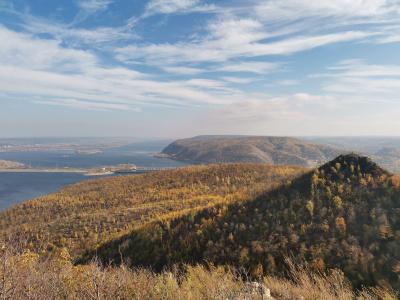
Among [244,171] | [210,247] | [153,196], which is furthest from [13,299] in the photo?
[244,171]

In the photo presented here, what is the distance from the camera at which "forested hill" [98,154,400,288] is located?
99.1ft

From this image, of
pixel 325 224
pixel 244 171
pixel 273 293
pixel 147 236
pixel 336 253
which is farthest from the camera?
pixel 244 171

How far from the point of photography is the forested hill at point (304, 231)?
1190 inches

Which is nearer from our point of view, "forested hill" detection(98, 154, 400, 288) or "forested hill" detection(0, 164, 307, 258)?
"forested hill" detection(98, 154, 400, 288)

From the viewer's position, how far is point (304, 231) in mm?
36781

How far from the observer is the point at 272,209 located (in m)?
44.5

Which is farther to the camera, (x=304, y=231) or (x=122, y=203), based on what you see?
(x=122, y=203)

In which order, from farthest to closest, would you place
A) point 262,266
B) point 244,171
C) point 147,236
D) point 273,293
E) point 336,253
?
1. point 244,171
2. point 147,236
3. point 262,266
4. point 336,253
5. point 273,293

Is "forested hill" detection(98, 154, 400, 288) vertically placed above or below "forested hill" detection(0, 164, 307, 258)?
above

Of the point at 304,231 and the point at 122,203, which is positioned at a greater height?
the point at 304,231

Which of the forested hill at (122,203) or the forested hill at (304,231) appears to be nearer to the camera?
the forested hill at (304,231)

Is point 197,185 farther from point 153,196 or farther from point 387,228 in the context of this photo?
point 387,228

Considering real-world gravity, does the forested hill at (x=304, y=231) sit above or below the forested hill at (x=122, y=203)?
above

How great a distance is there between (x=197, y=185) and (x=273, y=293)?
113m
